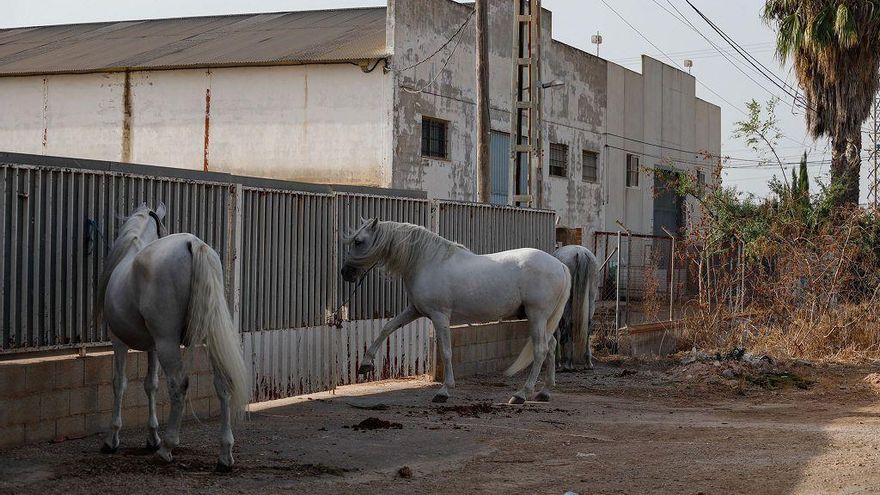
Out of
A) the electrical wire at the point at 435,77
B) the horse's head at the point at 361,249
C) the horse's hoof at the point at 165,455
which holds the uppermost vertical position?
the electrical wire at the point at 435,77

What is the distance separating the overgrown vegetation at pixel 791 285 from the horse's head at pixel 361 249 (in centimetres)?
850

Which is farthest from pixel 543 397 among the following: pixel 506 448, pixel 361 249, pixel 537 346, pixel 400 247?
pixel 506 448

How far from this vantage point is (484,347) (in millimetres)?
15250

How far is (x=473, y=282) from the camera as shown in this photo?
498 inches

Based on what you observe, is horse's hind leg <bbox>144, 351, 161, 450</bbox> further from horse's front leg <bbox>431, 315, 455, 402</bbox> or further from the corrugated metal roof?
the corrugated metal roof

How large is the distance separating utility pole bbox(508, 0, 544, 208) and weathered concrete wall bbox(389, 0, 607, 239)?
7173 millimetres

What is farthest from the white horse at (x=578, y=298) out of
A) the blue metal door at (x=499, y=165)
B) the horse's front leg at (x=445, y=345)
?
the blue metal door at (x=499, y=165)

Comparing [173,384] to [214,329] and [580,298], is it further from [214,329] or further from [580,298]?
[580,298]

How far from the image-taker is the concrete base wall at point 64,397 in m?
8.38

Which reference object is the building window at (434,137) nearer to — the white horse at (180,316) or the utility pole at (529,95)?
the utility pole at (529,95)

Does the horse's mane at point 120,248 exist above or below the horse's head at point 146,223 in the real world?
below

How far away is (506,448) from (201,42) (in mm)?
22678

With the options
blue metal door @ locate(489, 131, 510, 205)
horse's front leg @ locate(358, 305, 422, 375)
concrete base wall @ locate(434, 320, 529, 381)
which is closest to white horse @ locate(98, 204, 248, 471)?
horse's front leg @ locate(358, 305, 422, 375)

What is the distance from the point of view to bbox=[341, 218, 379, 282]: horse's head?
40.1ft
